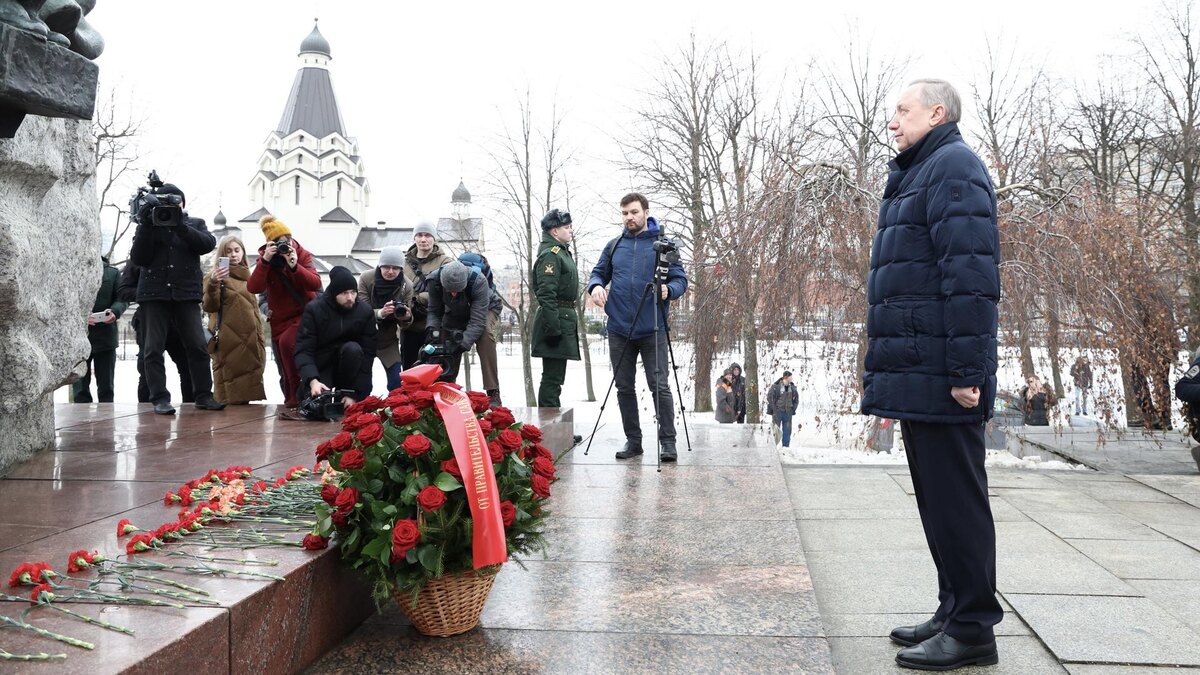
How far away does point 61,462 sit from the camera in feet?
15.6

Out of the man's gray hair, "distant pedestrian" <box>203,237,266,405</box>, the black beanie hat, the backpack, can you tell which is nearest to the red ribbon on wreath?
the man's gray hair

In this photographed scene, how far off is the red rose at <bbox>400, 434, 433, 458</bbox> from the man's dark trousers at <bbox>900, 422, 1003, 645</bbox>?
1650 millimetres

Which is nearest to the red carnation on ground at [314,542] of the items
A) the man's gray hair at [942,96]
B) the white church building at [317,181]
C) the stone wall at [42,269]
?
the stone wall at [42,269]

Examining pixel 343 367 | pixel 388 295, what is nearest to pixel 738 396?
pixel 388 295

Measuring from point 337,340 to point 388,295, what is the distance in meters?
1.20

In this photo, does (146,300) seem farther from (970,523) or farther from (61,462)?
(970,523)

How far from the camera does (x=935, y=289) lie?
118 inches

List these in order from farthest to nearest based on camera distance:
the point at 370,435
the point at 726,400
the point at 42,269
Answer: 1. the point at 726,400
2. the point at 42,269
3. the point at 370,435

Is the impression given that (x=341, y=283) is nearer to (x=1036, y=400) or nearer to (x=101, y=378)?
(x=101, y=378)

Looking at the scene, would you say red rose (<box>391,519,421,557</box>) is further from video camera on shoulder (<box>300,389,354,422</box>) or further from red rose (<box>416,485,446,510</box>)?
video camera on shoulder (<box>300,389,354,422</box>)

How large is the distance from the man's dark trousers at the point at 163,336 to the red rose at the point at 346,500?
4.60 m

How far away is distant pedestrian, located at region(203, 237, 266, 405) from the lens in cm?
752

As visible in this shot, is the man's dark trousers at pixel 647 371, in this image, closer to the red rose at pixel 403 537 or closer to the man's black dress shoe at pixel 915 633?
the man's black dress shoe at pixel 915 633

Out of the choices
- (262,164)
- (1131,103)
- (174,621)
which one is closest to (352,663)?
(174,621)
